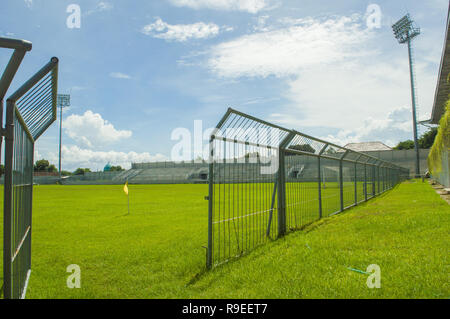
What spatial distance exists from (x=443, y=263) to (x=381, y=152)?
59.3 meters

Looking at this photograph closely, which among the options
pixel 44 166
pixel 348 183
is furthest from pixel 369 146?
pixel 44 166

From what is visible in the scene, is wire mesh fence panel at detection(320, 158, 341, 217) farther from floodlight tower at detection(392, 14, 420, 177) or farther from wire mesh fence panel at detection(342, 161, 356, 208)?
floodlight tower at detection(392, 14, 420, 177)

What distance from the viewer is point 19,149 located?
3.22 metres

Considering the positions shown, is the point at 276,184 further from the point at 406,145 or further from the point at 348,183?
the point at 406,145

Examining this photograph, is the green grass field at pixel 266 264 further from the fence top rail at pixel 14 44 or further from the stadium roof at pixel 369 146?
the stadium roof at pixel 369 146

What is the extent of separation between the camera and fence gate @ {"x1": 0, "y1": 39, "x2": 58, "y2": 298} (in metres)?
2.61

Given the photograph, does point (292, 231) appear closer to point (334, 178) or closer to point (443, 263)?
point (443, 263)

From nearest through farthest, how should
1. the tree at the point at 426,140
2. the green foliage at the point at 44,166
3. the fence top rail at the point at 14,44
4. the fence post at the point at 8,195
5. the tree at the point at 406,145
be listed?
the fence top rail at the point at 14,44 → the fence post at the point at 8,195 → the tree at the point at 426,140 → the tree at the point at 406,145 → the green foliage at the point at 44,166

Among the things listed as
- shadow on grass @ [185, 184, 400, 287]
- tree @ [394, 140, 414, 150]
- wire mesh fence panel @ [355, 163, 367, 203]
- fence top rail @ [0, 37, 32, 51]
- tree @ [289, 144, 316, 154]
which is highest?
tree @ [394, 140, 414, 150]

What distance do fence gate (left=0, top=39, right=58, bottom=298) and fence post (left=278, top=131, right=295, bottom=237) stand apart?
454 cm

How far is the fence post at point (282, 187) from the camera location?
23.3 ft

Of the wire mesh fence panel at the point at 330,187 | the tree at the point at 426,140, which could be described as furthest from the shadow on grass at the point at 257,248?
the tree at the point at 426,140

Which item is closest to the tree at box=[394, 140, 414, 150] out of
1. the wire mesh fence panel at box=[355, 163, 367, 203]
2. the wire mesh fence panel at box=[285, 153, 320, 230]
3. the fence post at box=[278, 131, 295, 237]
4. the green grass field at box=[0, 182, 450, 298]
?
the wire mesh fence panel at box=[355, 163, 367, 203]
